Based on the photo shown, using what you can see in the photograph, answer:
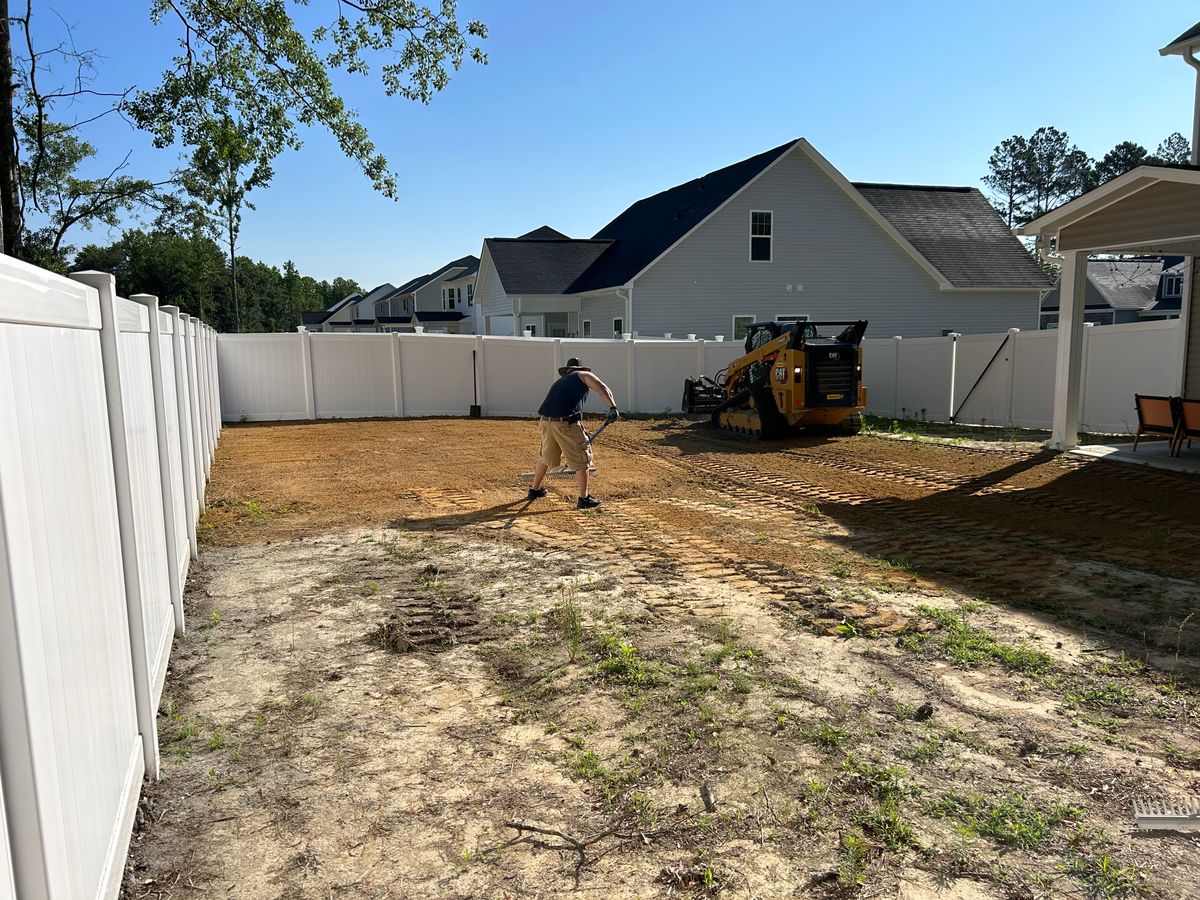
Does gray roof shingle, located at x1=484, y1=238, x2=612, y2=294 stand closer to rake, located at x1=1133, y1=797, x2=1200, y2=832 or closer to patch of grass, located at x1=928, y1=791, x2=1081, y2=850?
patch of grass, located at x1=928, y1=791, x2=1081, y2=850

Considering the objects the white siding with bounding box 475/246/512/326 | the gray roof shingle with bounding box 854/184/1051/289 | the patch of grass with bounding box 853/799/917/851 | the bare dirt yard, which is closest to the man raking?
the bare dirt yard

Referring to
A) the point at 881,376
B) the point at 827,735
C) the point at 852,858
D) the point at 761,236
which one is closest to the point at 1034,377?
the point at 881,376

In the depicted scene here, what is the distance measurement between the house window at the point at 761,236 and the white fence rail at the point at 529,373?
5.52 meters

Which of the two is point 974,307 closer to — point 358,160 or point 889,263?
point 889,263

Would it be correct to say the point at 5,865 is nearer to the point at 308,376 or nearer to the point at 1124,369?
the point at 1124,369

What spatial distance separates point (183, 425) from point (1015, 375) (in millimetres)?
15309

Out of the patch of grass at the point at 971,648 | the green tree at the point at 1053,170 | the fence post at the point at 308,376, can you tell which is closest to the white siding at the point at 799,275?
the fence post at the point at 308,376

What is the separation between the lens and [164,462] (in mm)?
4914

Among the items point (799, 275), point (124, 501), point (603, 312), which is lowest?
point (124, 501)

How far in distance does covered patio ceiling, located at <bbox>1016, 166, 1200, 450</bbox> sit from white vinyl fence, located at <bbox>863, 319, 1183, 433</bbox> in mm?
986

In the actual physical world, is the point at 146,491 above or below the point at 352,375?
below

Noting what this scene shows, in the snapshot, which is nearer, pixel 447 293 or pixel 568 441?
pixel 568 441

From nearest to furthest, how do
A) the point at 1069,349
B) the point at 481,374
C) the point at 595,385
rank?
the point at 595,385
the point at 1069,349
the point at 481,374

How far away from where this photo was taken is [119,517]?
3.28 meters
